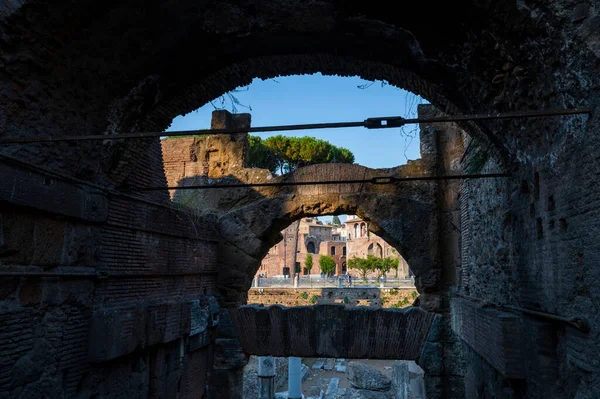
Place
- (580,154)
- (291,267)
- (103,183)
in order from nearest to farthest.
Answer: (580,154) < (103,183) < (291,267)

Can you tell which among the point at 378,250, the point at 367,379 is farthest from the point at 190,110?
the point at 378,250

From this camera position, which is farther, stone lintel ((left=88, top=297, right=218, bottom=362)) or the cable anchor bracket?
stone lintel ((left=88, top=297, right=218, bottom=362))

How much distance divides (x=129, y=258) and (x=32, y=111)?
5.96 ft

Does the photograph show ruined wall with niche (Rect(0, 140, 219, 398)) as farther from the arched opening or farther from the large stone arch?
the arched opening

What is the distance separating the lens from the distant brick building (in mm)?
43219

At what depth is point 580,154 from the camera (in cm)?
241

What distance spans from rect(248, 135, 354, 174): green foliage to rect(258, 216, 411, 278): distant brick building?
13.3 meters

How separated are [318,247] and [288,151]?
28069mm

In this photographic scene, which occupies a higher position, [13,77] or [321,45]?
[321,45]

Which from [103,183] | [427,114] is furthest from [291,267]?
[103,183]

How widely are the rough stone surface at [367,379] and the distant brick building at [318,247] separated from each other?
2032 centimetres

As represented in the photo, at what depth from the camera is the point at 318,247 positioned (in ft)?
170

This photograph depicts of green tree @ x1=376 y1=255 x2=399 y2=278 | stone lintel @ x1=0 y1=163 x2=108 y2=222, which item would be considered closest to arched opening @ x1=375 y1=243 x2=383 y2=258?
green tree @ x1=376 y1=255 x2=399 y2=278

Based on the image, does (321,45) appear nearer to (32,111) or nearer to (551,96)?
(551,96)
